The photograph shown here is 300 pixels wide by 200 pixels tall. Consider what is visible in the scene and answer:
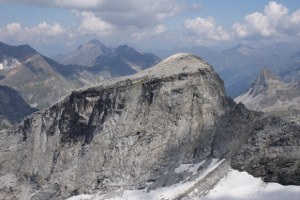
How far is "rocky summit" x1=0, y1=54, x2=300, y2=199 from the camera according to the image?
255 feet

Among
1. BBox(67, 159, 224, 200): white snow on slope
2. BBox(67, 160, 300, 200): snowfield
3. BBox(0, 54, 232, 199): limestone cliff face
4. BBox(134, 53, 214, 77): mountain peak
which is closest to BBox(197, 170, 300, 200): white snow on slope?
BBox(67, 160, 300, 200): snowfield

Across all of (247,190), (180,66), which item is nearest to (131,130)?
(180,66)

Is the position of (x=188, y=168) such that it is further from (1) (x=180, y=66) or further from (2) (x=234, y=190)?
(1) (x=180, y=66)

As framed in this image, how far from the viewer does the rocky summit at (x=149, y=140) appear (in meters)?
77.7

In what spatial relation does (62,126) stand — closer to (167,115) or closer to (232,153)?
(167,115)

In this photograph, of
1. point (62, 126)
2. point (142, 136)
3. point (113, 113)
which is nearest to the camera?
point (142, 136)

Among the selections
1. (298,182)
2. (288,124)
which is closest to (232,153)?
(288,124)

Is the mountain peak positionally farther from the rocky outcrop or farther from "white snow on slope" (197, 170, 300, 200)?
"white snow on slope" (197, 170, 300, 200)

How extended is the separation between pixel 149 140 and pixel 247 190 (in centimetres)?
3387

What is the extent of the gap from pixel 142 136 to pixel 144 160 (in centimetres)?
589

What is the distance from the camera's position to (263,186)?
222 ft

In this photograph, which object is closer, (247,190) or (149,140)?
(247,190)

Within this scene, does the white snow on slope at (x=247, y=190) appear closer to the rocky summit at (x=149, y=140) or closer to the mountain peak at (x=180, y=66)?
the rocky summit at (x=149, y=140)

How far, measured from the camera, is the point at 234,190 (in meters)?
69.7
